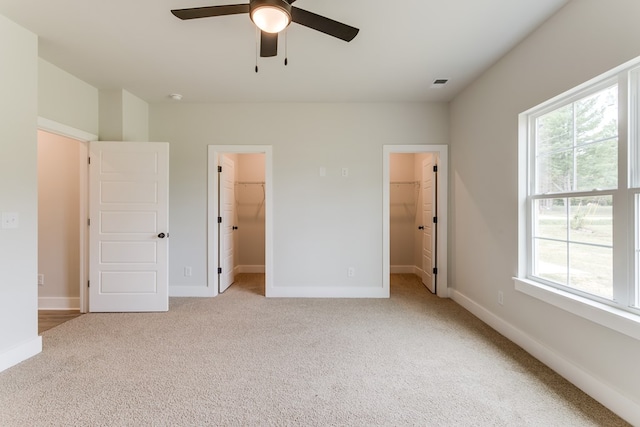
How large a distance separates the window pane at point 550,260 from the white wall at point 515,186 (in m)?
0.17

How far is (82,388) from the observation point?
1890 mm

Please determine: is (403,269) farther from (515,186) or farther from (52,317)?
(52,317)

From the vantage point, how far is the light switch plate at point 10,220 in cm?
216

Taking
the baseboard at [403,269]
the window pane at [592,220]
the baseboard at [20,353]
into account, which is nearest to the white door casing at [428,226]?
the baseboard at [403,269]

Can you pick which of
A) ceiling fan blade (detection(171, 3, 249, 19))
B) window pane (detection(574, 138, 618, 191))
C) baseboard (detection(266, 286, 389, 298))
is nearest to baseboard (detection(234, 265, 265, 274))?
baseboard (detection(266, 286, 389, 298))

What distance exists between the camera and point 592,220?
1910 mm

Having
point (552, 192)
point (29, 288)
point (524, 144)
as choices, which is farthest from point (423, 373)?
point (29, 288)

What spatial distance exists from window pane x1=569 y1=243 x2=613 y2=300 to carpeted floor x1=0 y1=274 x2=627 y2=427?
683 mm

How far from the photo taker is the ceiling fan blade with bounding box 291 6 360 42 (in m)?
1.61

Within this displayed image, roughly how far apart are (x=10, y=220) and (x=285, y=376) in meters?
2.45

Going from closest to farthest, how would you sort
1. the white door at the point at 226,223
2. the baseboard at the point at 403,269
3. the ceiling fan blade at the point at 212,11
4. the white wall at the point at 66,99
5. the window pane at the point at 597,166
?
the ceiling fan blade at the point at 212,11 → the window pane at the point at 597,166 → the white wall at the point at 66,99 → the white door at the point at 226,223 → the baseboard at the point at 403,269

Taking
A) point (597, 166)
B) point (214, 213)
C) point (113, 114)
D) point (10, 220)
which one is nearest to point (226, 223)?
point (214, 213)

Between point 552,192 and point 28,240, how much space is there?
4311mm

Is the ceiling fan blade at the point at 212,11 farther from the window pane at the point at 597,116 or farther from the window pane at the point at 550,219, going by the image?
the window pane at the point at 550,219
